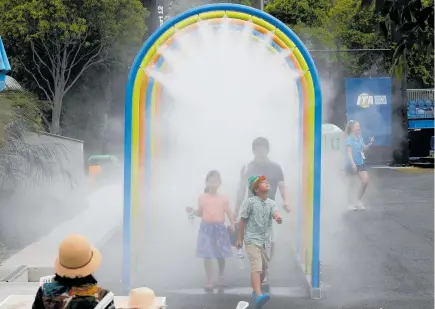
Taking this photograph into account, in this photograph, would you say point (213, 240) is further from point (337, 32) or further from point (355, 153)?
point (337, 32)

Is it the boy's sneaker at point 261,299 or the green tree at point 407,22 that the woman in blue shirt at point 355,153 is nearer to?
the boy's sneaker at point 261,299

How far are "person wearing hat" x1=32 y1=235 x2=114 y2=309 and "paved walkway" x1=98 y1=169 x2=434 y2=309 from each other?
13.2 feet

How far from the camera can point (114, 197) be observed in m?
17.9

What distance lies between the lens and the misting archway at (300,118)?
813cm

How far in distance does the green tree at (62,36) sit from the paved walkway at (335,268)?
17.2 m

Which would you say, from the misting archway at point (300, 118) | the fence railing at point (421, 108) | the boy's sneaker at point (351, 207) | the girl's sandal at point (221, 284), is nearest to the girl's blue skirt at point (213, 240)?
the girl's sandal at point (221, 284)

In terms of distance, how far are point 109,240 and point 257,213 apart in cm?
497

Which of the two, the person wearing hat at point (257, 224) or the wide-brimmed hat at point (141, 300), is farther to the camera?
the person wearing hat at point (257, 224)

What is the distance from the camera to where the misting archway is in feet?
26.7

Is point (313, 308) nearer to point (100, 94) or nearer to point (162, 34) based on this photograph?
point (162, 34)

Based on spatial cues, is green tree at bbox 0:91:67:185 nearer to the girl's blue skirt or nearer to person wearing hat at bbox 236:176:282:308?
the girl's blue skirt

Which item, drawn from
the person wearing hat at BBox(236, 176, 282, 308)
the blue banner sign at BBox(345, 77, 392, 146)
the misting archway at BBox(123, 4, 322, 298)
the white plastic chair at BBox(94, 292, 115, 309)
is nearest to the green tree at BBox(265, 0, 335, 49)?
the blue banner sign at BBox(345, 77, 392, 146)

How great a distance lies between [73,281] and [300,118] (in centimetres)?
588

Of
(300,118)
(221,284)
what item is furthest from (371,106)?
(221,284)
